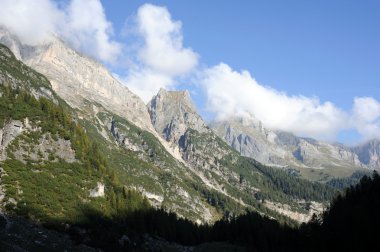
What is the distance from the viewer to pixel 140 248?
126812 mm

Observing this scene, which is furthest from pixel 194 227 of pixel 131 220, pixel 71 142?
pixel 71 142

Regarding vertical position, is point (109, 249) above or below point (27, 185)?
below

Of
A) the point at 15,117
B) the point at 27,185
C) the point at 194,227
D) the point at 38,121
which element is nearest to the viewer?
the point at 27,185

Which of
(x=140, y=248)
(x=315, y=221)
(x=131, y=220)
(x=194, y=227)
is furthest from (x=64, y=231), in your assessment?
(x=194, y=227)

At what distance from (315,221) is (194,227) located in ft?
200

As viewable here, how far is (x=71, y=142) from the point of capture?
151750mm

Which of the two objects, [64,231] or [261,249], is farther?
[261,249]

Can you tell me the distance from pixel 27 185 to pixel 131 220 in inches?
1648

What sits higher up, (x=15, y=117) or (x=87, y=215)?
A: (x=15, y=117)

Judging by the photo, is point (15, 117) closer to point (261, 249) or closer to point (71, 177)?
point (71, 177)

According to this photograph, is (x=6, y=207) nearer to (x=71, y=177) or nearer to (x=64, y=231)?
(x=64, y=231)

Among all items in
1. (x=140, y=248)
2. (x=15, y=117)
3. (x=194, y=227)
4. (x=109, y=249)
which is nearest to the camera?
(x=109, y=249)

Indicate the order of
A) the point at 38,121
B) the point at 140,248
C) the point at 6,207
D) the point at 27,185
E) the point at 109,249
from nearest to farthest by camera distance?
the point at 6,207
the point at 109,249
the point at 27,185
the point at 140,248
the point at 38,121

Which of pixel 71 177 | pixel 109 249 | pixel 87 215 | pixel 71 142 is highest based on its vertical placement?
pixel 71 142
